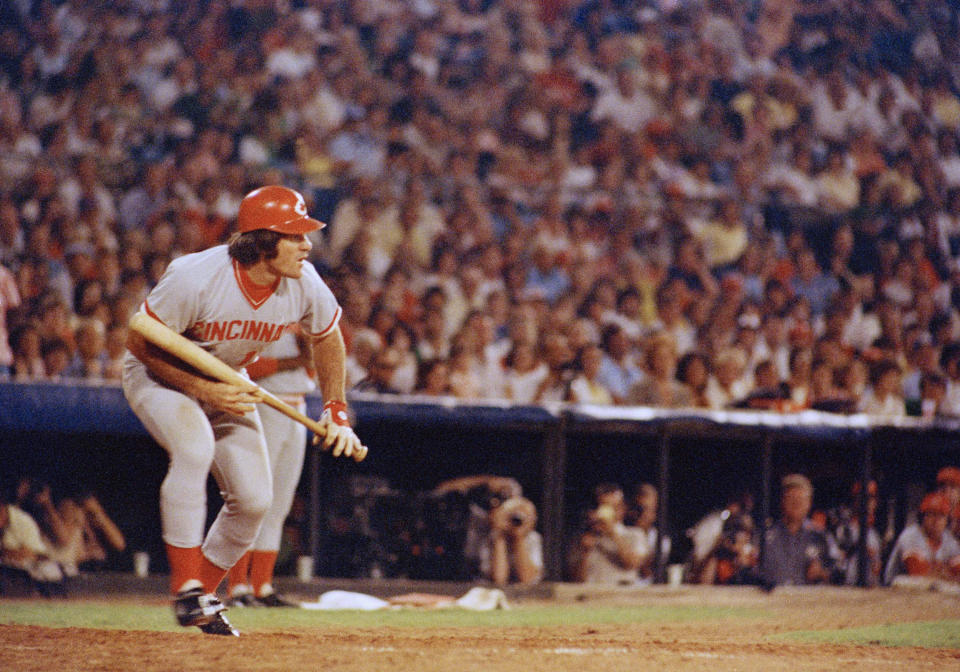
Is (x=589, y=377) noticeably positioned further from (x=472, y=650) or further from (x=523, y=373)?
(x=472, y=650)

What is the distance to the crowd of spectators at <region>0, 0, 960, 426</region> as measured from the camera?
8102mm

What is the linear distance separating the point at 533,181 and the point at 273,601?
5853mm

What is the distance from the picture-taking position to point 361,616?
18.6 feet

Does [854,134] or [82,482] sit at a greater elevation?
[854,134]

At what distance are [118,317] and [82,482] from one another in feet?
5.36

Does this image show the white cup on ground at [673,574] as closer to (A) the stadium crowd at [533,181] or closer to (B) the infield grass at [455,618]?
(B) the infield grass at [455,618]

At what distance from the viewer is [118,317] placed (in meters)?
7.61

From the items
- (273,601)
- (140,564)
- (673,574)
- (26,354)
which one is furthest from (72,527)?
(673,574)

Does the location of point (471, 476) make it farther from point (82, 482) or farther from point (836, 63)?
point (836, 63)

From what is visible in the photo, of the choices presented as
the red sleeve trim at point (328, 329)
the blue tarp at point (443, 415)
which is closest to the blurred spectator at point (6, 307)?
the blue tarp at point (443, 415)

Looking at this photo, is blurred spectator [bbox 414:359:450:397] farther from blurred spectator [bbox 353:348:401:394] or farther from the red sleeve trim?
the red sleeve trim

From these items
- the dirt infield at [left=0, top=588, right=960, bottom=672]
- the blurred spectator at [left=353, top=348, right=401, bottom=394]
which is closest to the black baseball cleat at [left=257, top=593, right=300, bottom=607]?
the dirt infield at [left=0, top=588, right=960, bottom=672]

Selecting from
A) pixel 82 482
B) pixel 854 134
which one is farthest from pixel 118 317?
pixel 854 134

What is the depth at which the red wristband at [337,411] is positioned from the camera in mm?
4469
